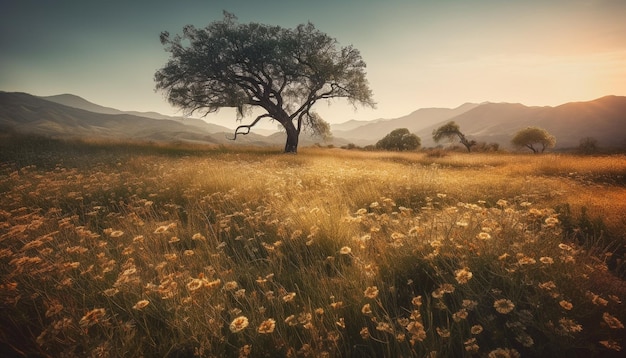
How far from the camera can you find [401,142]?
45719mm

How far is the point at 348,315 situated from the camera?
2.14 metres

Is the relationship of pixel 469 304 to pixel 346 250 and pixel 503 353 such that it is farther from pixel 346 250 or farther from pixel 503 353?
pixel 346 250

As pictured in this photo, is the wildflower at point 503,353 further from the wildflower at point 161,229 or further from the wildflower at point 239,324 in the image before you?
the wildflower at point 161,229

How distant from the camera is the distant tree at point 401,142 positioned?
4491 cm

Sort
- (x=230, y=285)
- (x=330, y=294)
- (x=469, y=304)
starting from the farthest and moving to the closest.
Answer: (x=330, y=294), (x=230, y=285), (x=469, y=304)

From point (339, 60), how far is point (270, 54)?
5.97 m

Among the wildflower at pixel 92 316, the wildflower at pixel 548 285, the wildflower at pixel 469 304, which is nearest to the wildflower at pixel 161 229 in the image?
the wildflower at pixel 92 316

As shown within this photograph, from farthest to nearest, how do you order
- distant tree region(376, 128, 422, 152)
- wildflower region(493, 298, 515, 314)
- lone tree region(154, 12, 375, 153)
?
distant tree region(376, 128, 422, 152) < lone tree region(154, 12, 375, 153) < wildflower region(493, 298, 515, 314)

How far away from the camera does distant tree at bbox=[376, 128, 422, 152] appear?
44906mm

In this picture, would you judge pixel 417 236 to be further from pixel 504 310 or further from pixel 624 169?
pixel 624 169

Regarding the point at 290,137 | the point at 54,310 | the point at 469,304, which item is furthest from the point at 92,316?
the point at 290,137

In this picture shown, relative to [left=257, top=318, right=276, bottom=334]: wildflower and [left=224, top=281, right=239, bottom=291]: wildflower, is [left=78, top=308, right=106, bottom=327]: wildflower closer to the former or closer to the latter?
[left=224, top=281, right=239, bottom=291]: wildflower

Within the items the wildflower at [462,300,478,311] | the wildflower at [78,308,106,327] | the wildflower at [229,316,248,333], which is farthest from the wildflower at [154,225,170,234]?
the wildflower at [462,300,478,311]

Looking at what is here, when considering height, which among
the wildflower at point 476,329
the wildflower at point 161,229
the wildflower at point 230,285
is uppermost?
the wildflower at point 161,229
